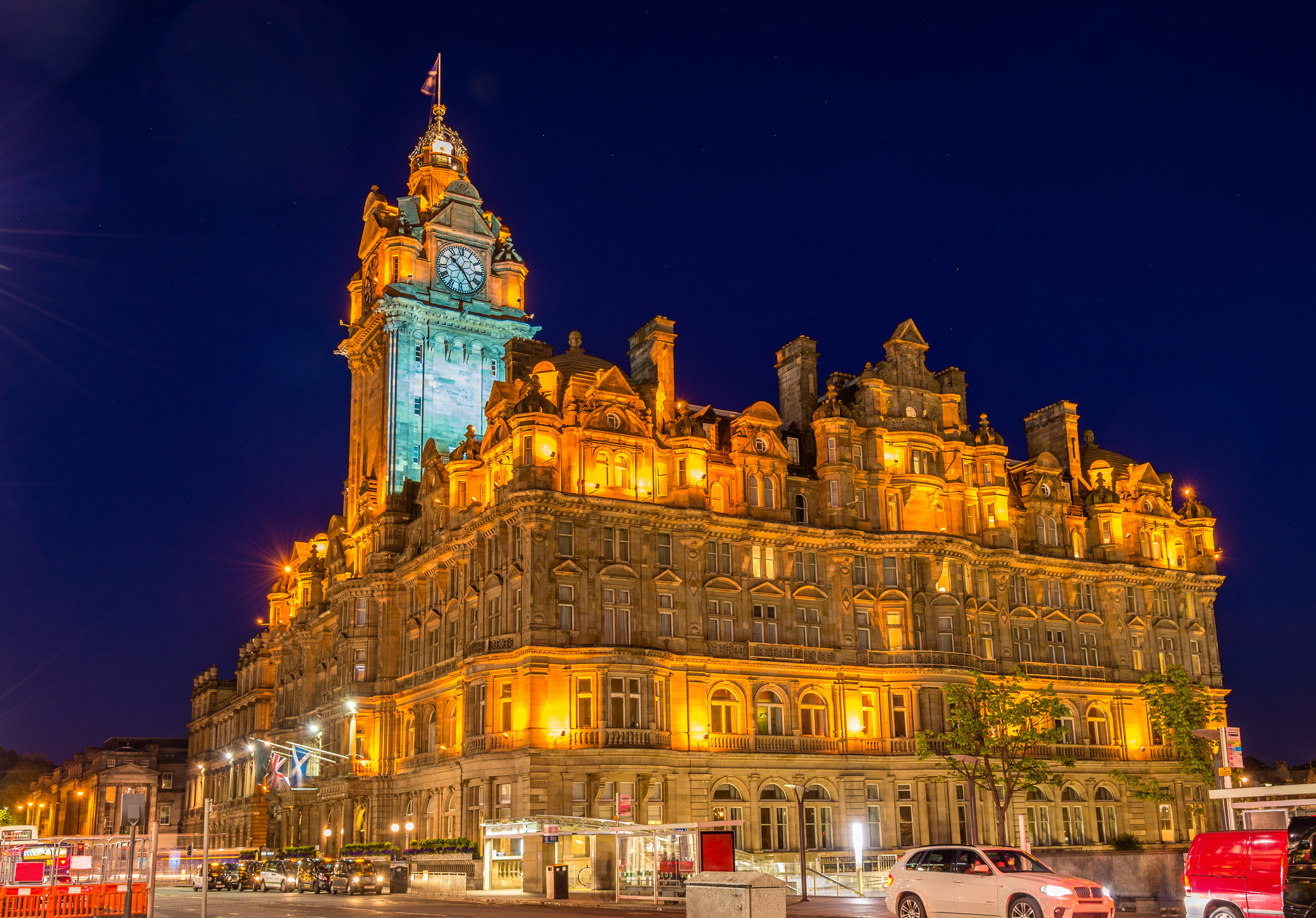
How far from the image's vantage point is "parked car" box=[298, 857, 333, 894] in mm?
60469

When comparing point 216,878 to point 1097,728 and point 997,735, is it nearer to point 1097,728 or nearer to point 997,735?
point 997,735

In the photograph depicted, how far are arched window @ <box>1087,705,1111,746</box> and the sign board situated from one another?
44734mm

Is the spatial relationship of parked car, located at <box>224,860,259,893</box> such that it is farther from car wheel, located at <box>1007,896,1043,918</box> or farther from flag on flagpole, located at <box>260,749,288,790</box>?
car wheel, located at <box>1007,896,1043,918</box>

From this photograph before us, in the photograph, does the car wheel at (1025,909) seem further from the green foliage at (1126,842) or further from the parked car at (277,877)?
the green foliage at (1126,842)

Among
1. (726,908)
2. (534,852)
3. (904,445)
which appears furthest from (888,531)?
(726,908)

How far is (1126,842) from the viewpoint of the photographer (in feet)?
239

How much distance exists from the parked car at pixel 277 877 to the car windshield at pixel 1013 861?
149ft

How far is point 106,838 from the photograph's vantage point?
1171 inches

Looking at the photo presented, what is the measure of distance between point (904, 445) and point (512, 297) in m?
33.6

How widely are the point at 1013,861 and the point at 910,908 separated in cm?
276

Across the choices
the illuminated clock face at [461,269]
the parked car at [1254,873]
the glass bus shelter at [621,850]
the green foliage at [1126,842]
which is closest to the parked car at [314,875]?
the glass bus shelter at [621,850]

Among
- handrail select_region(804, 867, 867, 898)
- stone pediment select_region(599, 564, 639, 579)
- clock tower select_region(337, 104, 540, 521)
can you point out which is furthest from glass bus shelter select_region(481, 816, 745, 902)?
clock tower select_region(337, 104, 540, 521)

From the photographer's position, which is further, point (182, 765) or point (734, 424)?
point (182, 765)

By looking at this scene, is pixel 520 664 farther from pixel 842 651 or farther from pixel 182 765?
pixel 182 765
